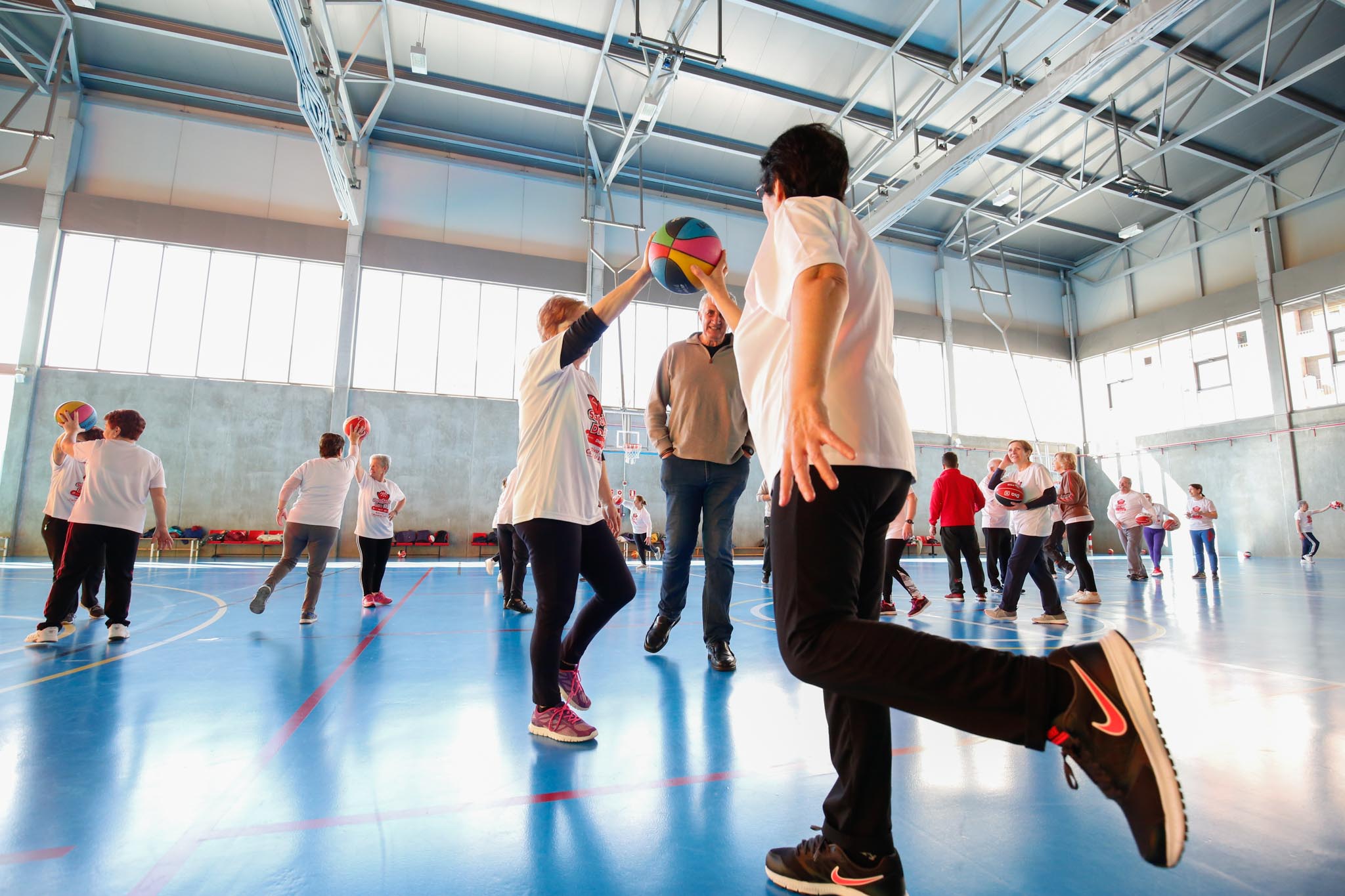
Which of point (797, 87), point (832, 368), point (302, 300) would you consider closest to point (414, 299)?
point (302, 300)

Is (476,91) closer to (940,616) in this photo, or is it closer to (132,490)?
(132,490)

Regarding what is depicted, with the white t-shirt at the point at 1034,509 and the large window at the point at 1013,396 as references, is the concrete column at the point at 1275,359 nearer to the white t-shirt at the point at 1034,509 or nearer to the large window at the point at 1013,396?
the large window at the point at 1013,396

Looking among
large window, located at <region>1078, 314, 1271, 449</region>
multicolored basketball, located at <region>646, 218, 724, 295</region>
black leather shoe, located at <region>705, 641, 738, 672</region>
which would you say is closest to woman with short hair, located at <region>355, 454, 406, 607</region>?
black leather shoe, located at <region>705, 641, 738, 672</region>

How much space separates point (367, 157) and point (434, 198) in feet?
6.17

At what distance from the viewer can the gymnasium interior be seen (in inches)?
67.2

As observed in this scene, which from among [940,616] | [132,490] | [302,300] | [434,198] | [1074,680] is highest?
[434,198]

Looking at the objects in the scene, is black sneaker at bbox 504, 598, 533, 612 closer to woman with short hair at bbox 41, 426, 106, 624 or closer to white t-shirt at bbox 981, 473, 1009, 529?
woman with short hair at bbox 41, 426, 106, 624

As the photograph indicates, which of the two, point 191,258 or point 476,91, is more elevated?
point 476,91

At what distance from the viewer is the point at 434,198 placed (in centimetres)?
1825

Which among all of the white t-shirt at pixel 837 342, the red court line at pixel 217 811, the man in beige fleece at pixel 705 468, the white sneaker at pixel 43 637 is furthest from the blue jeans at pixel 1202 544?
the white sneaker at pixel 43 637

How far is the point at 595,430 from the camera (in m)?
3.02

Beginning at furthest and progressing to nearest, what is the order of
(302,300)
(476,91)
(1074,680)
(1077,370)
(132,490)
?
(1077,370) < (302,300) < (476,91) < (132,490) < (1074,680)

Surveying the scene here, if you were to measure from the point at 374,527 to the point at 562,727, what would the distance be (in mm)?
4872

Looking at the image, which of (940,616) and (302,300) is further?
(302,300)
